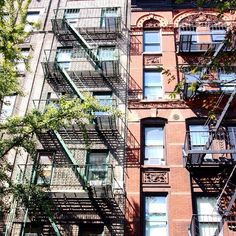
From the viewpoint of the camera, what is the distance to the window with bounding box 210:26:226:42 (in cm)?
2205

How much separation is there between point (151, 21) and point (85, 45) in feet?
14.5

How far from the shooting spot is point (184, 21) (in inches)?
907

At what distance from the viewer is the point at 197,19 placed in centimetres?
2298

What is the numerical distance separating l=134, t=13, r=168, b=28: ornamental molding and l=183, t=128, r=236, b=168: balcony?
7.75 meters

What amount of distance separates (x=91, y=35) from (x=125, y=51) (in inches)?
97.1

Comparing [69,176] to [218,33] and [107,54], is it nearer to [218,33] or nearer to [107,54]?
[107,54]

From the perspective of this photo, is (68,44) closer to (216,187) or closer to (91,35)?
(91,35)

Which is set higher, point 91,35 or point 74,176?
point 91,35

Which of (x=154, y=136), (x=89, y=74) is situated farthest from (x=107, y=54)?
(x=154, y=136)

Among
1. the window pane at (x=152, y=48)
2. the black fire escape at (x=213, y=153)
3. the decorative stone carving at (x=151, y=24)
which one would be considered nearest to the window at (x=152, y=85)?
the black fire escape at (x=213, y=153)

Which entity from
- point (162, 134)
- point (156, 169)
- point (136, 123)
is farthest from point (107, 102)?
point (156, 169)

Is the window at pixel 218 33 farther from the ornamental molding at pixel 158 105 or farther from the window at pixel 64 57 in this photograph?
the window at pixel 64 57

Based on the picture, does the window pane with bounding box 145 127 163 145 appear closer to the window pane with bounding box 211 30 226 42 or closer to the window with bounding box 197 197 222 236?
the window with bounding box 197 197 222 236

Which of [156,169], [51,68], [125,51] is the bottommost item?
[156,169]
